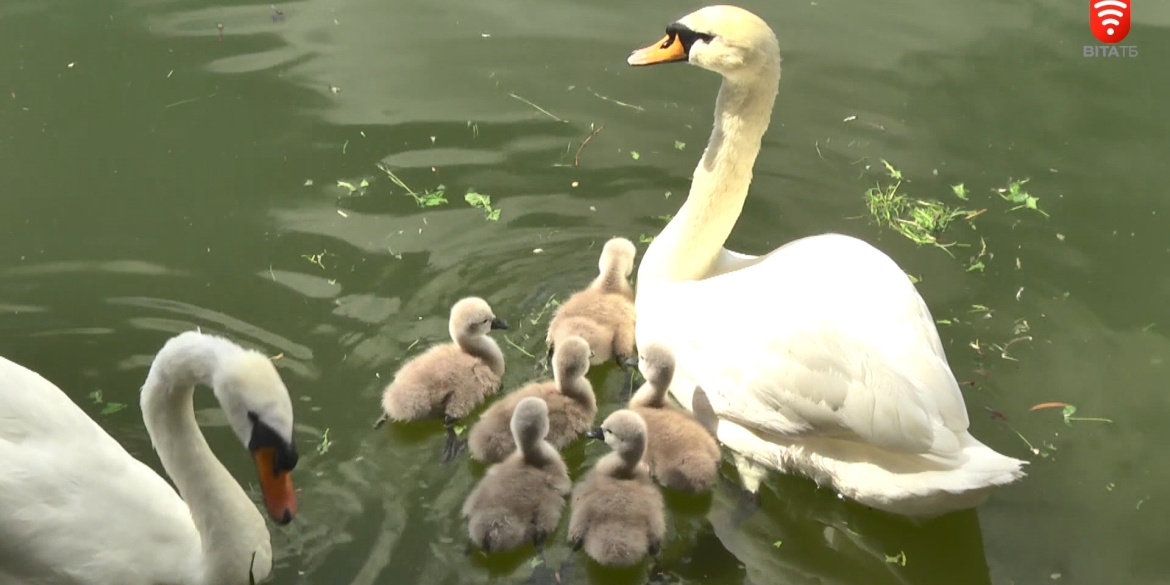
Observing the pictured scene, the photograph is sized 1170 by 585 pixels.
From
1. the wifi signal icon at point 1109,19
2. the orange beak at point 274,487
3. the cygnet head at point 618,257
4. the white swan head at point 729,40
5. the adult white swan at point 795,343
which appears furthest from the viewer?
the wifi signal icon at point 1109,19

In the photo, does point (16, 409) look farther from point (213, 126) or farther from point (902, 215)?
point (902, 215)

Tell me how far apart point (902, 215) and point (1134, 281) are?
108 centimetres

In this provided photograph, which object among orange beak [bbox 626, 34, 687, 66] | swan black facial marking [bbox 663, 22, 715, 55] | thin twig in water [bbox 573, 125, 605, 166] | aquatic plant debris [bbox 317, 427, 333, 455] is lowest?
aquatic plant debris [bbox 317, 427, 333, 455]

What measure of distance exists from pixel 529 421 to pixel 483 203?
178 cm

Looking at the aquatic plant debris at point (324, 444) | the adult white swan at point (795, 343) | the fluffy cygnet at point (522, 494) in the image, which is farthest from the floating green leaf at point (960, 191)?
the aquatic plant debris at point (324, 444)

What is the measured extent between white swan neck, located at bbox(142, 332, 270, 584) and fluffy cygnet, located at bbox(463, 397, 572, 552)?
71 cm

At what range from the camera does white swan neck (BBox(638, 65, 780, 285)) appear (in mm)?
4029

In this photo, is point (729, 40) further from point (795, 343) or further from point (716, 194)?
point (795, 343)

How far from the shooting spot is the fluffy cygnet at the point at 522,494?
347cm

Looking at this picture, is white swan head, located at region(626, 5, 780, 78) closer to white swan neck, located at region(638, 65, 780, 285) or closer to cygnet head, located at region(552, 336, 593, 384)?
white swan neck, located at region(638, 65, 780, 285)

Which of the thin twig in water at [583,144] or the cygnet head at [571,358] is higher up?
the thin twig in water at [583,144]

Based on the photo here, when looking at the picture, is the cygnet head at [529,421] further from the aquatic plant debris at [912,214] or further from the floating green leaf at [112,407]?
the aquatic plant debris at [912,214]

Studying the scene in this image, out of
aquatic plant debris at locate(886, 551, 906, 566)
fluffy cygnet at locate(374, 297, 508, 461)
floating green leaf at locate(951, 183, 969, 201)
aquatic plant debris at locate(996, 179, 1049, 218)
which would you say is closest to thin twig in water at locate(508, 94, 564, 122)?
fluffy cygnet at locate(374, 297, 508, 461)

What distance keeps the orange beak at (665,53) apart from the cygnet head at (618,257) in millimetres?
745
